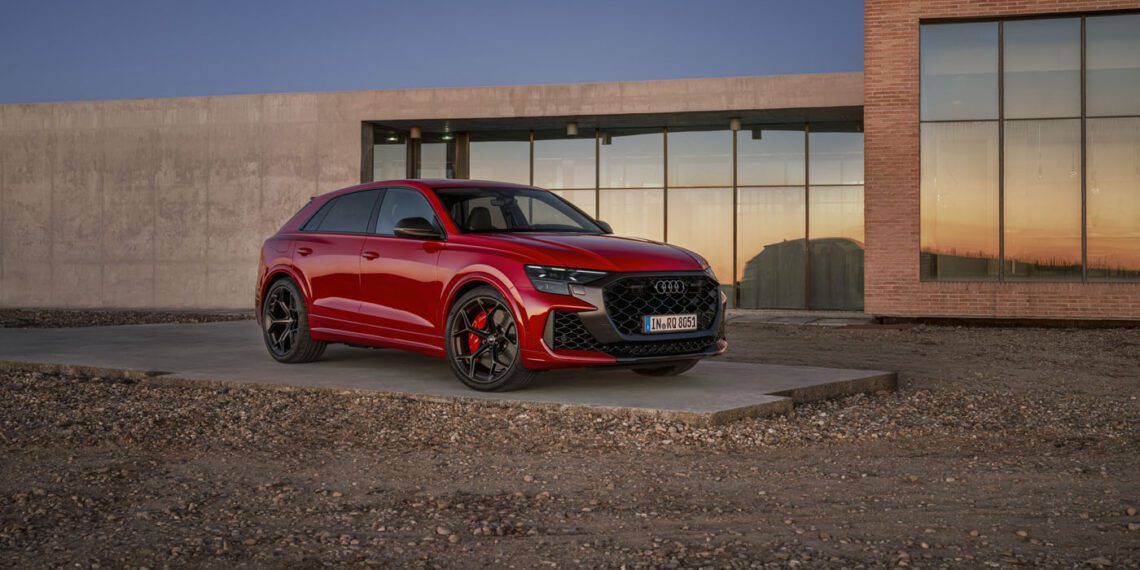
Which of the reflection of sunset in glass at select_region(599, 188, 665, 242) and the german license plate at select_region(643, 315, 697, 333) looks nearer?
the german license plate at select_region(643, 315, 697, 333)

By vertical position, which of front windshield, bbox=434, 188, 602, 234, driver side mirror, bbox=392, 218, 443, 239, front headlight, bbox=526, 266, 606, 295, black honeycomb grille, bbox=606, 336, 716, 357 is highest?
front windshield, bbox=434, 188, 602, 234

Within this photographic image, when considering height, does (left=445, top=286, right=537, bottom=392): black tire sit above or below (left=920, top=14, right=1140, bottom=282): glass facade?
below

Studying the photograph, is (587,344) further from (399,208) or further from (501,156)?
(501,156)

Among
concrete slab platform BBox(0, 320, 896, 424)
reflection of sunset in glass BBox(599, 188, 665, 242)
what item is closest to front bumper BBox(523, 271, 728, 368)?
concrete slab platform BBox(0, 320, 896, 424)

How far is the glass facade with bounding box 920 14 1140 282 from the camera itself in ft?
56.3

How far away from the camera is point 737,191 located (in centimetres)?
2370

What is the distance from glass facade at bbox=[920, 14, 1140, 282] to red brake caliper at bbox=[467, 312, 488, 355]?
38.0 feet

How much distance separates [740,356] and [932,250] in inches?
271

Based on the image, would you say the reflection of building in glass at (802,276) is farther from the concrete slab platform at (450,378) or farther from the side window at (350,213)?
the side window at (350,213)

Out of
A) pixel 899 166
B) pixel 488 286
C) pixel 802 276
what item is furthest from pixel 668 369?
pixel 802 276

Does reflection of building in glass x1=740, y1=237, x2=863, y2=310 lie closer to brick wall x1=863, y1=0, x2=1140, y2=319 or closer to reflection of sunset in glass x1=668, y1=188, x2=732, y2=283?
reflection of sunset in glass x1=668, y1=188, x2=732, y2=283

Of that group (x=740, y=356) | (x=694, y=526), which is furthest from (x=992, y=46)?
(x=694, y=526)

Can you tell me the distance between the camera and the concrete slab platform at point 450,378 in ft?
23.5

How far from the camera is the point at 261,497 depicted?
16.3 feet
